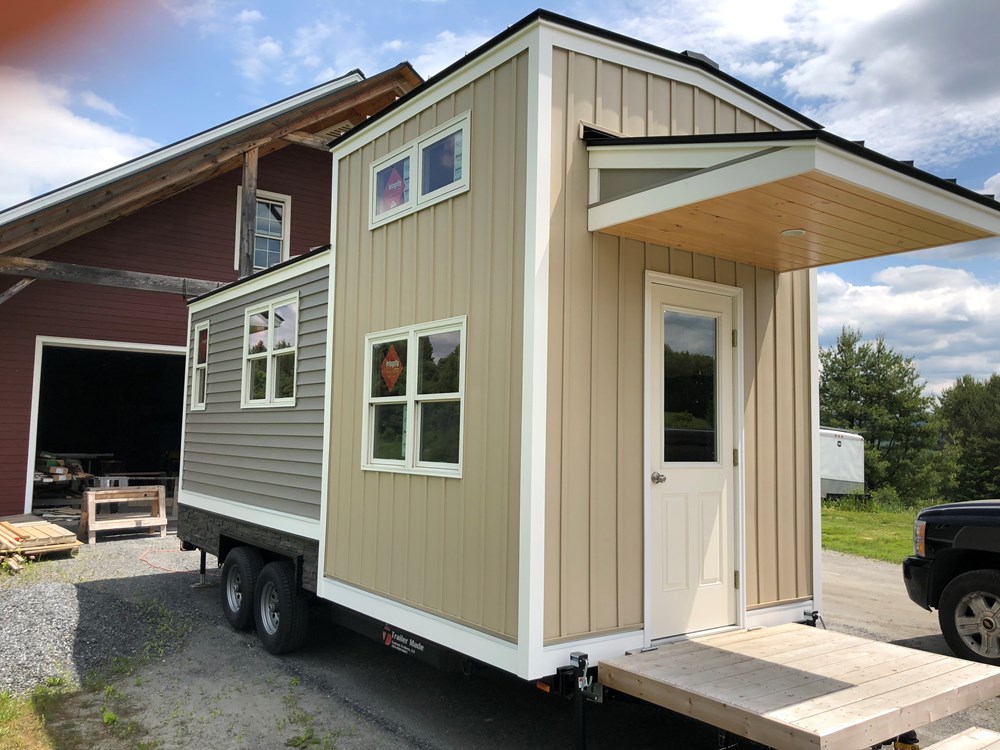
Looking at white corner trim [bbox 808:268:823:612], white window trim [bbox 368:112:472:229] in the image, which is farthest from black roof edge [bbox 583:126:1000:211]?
white corner trim [bbox 808:268:823:612]

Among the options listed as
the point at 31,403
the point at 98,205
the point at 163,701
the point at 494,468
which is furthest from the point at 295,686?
the point at 31,403

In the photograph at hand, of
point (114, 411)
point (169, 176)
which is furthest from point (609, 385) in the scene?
point (114, 411)

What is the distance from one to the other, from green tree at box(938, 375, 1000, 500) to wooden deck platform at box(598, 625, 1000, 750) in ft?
130

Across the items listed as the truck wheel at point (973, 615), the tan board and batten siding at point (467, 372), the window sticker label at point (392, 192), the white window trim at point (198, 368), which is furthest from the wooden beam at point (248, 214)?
the truck wheel at point (973, 615)

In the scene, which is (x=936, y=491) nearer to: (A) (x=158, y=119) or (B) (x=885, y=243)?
(B) (x=885, y=243)

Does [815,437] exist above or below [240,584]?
above

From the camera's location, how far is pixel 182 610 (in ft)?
25.8

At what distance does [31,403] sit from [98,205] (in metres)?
4.08

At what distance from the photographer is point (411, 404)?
5.14 meters

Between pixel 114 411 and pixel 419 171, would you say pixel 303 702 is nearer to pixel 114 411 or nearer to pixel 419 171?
pixel 419 171

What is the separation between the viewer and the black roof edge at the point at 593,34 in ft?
14.0

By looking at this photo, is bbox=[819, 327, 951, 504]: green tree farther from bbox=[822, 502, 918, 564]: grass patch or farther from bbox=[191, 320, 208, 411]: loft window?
bbox=[191, 320, 208, 411]: loft window

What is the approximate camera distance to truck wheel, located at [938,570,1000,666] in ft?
18.3

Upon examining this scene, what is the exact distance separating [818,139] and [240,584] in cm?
619
